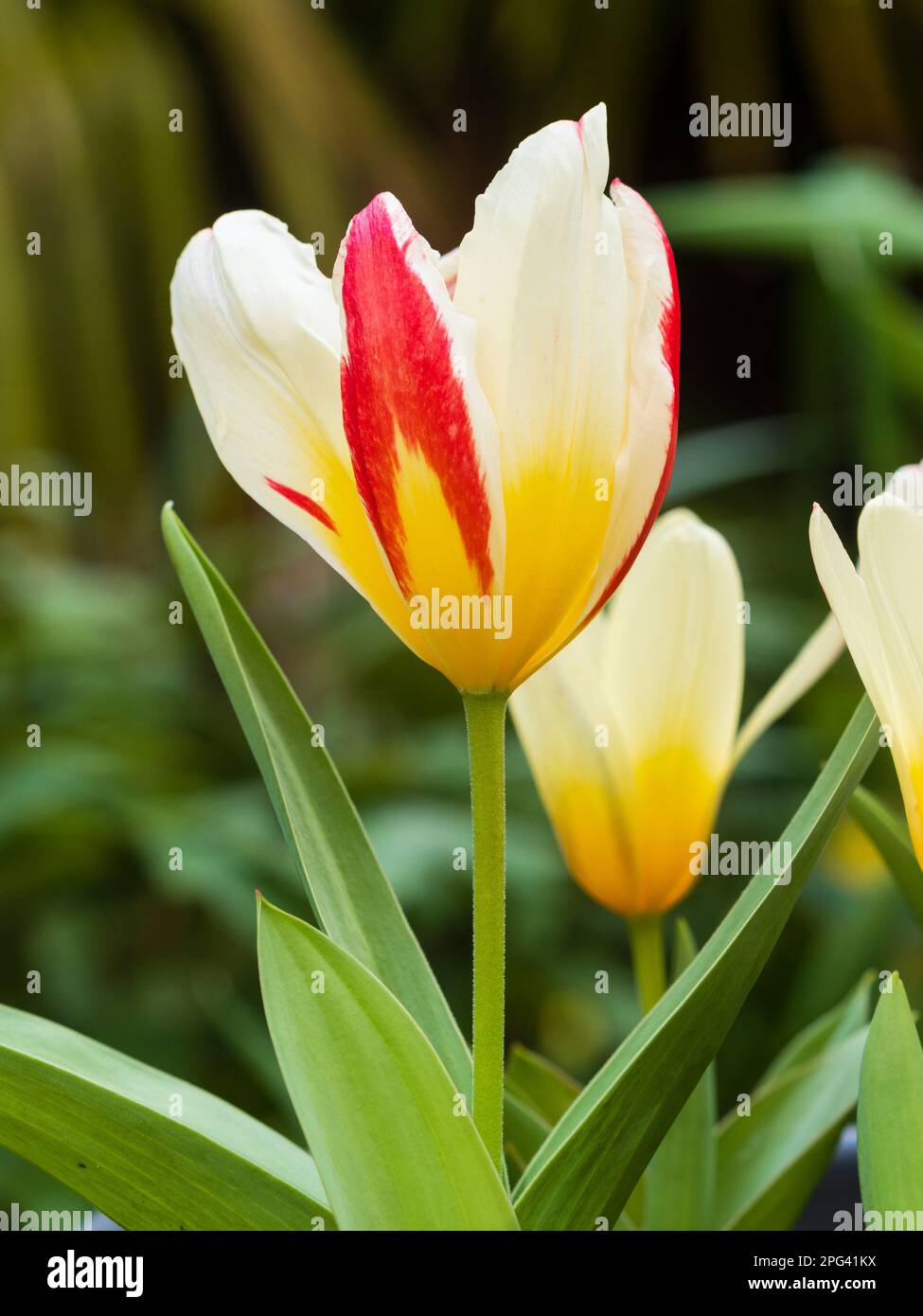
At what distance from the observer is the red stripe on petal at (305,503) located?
25 cm

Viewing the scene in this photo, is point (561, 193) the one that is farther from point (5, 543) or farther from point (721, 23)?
point (721, 23)

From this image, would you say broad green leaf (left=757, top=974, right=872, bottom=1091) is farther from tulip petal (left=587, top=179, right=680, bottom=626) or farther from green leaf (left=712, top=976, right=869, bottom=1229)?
tulip petal (left=587, top=179, right=680, bottom=626)

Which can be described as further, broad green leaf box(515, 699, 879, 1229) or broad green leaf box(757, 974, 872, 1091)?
broad green leaf box(757, 974, 872, 1091)

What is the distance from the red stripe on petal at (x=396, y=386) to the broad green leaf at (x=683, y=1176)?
0.38ft

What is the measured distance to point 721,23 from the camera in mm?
2055

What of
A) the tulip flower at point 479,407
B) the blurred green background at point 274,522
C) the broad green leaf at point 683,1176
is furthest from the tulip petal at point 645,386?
the blurred green background at point 274,522

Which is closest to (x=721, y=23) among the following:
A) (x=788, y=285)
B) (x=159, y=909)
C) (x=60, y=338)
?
(x=788, y=285)

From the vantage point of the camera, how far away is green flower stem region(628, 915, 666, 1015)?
0.32 m

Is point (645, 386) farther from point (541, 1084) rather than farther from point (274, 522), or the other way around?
point (274, 522)

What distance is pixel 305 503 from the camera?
0.84 ft

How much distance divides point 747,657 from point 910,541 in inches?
44.0

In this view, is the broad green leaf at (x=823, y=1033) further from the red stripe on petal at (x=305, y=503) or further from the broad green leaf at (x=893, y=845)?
the red stripe on petal at (x=305, y=503)

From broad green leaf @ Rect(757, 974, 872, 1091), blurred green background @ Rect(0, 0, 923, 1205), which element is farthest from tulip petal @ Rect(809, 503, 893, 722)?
blurred green background @ Rect(0, 0, 923, 1205)

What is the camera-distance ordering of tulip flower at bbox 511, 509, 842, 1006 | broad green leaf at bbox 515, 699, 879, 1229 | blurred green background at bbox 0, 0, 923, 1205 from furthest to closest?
blurred green background at bbox 0, 0, 923, 1205 < tulip flower at bbox 511, 509, 842, 1006 < broad green leaf at bbox 515, 699, 879, 1229
